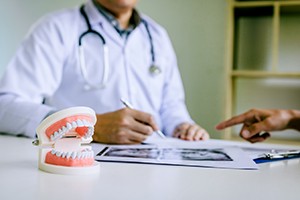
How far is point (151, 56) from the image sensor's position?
1727 millimetres

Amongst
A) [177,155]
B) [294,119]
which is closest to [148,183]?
[177,155]

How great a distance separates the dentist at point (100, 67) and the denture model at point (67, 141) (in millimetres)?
607

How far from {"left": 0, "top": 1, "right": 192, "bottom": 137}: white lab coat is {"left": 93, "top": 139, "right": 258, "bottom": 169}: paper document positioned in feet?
1.73

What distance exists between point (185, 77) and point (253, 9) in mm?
572

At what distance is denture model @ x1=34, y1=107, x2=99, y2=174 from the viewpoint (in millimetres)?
641

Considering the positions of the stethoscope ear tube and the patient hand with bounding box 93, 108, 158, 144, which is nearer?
the patient hand with bounding box 93, 108, 158, 144

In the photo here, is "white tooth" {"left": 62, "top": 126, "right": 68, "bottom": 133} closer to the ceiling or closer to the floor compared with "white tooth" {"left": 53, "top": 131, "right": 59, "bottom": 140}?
closer to the ceiling

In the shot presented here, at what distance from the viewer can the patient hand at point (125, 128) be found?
103 centimetres

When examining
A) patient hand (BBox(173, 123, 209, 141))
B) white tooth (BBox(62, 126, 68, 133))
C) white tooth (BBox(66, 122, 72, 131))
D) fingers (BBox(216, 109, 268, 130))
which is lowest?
patient hand (BBox(173, 123, 209, 141))

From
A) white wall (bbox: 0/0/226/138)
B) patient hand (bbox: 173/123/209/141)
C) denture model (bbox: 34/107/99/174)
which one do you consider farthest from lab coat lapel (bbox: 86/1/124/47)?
denture model (bbox: 34/107/99/174)

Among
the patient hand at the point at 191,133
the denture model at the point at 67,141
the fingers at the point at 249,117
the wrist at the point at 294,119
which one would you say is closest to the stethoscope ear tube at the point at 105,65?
the patient hand at the point at 191,133

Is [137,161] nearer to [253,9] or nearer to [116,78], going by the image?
[116,78]

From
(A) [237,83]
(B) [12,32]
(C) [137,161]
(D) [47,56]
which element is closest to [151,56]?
(D) [47,56]

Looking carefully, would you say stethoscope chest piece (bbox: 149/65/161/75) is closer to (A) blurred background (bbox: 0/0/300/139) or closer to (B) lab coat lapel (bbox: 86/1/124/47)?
(B) lab coat lapel (bbox: 86/1/124/47)
